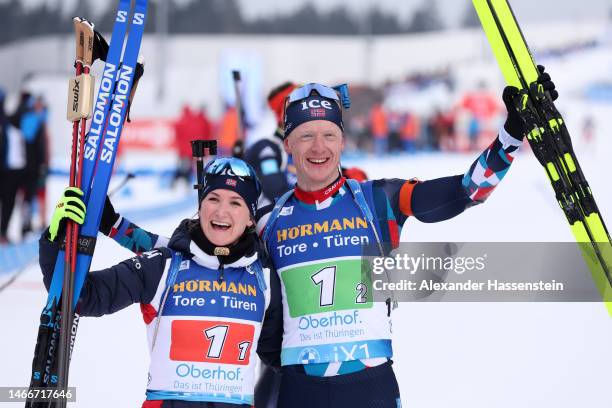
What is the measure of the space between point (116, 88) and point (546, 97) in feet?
4.93

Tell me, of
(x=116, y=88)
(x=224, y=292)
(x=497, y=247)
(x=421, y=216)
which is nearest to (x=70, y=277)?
(x=224, y=292)

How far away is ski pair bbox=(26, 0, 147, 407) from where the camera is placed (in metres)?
2.78

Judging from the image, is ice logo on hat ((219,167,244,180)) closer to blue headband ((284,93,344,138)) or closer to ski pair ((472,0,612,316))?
blue headband ((284,93,344,138))

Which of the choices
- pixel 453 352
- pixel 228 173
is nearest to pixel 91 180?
pixel 228 173

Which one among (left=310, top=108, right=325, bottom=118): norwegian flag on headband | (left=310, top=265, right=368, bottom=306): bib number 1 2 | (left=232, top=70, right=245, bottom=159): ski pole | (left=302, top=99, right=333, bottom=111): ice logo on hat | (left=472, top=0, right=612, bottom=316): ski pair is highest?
(left=232, top=70, right=245, bottom=159): ski pole

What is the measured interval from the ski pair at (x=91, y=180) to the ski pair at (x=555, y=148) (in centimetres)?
132

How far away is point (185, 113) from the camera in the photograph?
15.2 m

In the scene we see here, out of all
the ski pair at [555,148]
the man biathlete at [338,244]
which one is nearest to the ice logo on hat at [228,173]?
the man biathlete at [338,244]

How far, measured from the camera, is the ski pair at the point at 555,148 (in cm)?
283

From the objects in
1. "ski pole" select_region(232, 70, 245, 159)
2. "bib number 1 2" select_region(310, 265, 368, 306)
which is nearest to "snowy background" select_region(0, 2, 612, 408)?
"ski pole" select_region(232, 70, 245, 159)

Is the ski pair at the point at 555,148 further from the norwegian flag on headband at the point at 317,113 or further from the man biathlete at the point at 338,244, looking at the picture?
the norwegian flag on headband at the point at 317,113

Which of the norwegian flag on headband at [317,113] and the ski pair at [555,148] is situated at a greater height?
the norwegian flag on headband at [317,113]

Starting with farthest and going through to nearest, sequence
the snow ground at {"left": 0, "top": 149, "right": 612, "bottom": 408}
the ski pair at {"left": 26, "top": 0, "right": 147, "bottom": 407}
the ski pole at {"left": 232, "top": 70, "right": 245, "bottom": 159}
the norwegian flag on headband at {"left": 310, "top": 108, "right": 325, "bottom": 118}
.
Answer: the ski pole at {"left": 232, "top": 70, "right": 245, "bottom": 159} → the snow ground at {"left": 0, "top": 149, "right": 612, "bottom": 408} → the norwegian flag on headband at {"left": 310, "top": 108, "right": 325, "bottom": 118} → the ski pair at {"left": 26, "top": 0, "right": 147, "bottom": 407}

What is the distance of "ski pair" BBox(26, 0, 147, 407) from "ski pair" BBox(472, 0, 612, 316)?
1.32 meters
